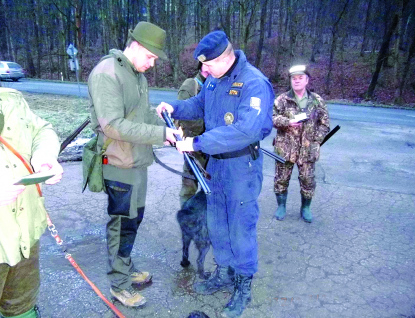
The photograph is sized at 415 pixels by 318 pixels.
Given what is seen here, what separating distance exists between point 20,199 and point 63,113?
409 inches

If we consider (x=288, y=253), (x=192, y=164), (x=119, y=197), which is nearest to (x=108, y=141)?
(x=119, y=197)

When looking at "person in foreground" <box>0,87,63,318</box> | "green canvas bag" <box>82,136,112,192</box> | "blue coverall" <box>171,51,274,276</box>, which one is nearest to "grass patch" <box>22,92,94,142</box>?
"green canvas bag" <box>82,136,112,192</box>

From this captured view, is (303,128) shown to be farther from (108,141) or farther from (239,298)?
(108,141)

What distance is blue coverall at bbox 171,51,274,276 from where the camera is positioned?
92.4 inches

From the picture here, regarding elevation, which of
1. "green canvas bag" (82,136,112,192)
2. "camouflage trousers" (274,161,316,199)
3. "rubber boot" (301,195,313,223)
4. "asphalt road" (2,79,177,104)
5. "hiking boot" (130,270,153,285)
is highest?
"green canvas bag" (82,136,112,192)

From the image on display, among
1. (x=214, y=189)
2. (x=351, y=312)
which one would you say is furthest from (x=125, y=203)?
(x=351, y=312)

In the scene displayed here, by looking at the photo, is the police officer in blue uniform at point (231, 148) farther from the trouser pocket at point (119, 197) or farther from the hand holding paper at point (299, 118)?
the hand holding paper at point (299, 118)

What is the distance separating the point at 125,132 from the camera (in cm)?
229

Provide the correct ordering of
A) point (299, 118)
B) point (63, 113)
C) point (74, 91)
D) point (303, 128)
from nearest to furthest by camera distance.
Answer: point (299, 118) → point (303, 128) → point (63, 113) → point (74, 91)

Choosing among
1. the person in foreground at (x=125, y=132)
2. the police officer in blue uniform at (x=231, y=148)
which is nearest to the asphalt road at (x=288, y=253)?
the police officer in blue uniform at (x=231, y=148)

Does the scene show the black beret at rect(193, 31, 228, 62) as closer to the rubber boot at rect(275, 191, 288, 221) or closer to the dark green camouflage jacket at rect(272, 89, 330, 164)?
the dark green camouflage jacket at rect(272, 89, 330, 164)

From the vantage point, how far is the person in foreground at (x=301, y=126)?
3.86m

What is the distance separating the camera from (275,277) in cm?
313

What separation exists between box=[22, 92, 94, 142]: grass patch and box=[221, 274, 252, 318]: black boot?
5981mm
